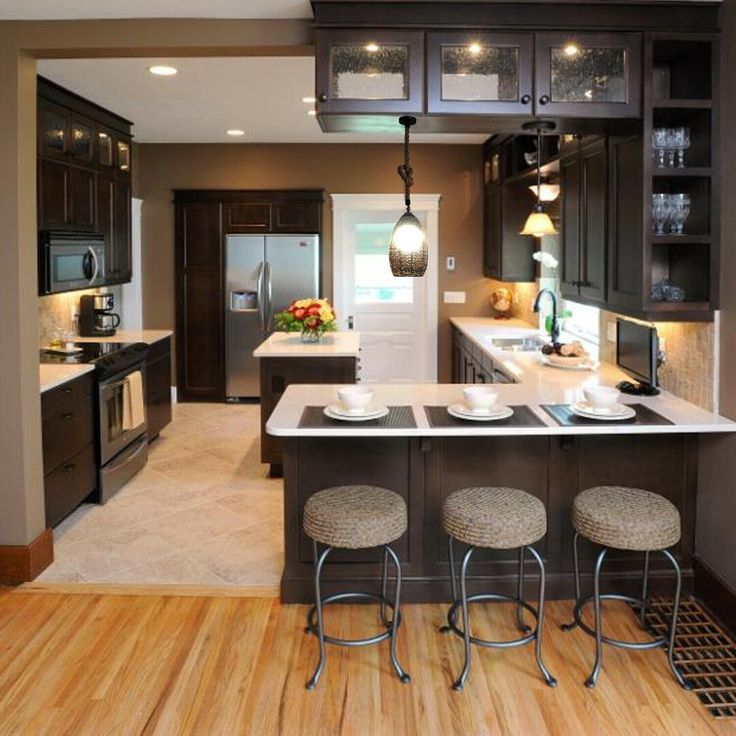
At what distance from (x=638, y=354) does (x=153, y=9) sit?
2.65 metres

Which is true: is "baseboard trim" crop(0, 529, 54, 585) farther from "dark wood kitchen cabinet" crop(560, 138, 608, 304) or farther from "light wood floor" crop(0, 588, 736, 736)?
"dark wood kitchen cabinet" crop(560, 138, 608, 304)

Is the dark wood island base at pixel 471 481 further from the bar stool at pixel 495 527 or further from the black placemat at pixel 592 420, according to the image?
the bar stool at pixel 495 527

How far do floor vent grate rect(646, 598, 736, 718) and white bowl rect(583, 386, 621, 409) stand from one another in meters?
0.90

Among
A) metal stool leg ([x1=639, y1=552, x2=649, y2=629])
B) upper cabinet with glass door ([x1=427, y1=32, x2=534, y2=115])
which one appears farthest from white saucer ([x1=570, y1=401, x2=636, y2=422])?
upper cabinet with glass door ([x1=427, y1=32, x2=534, y2=115])

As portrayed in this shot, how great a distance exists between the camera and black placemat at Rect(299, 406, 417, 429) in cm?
322

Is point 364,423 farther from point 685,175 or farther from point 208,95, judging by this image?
point 208,95

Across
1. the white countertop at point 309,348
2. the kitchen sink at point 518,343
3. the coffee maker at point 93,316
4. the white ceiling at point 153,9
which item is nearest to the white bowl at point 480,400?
the white ceiling at point 153,9

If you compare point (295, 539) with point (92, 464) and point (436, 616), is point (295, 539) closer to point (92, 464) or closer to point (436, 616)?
point (436, 616)

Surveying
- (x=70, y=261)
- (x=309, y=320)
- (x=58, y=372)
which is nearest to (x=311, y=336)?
(x=309, y=320)

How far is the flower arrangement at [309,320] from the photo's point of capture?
5.57 metres

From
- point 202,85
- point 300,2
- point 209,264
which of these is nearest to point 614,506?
point 300,2

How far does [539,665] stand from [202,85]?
4029 millimetres

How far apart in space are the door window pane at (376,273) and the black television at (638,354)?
3904 millimetres

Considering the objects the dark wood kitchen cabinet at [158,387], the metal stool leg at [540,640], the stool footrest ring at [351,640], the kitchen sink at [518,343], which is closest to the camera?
the metal stool leg at [540,640]
